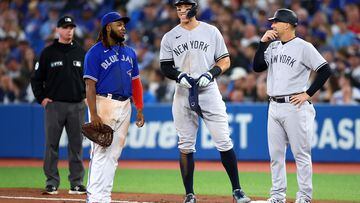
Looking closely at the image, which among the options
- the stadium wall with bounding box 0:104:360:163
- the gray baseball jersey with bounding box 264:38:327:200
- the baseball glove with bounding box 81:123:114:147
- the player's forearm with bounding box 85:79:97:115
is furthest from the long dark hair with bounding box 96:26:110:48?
the stadium wall with bounding box 0:104:360:163

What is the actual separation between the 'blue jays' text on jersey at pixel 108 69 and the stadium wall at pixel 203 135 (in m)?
6.96

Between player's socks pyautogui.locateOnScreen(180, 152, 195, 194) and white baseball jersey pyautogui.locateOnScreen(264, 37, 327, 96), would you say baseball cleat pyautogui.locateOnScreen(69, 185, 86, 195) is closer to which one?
player's socks pyautogui.locateOnScreen(180, 152, 195, 194)

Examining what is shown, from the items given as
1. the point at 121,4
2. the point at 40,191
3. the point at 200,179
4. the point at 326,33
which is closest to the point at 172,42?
the point at 40,191

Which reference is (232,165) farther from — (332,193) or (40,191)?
(40,191)

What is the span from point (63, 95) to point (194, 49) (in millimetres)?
A: 2441

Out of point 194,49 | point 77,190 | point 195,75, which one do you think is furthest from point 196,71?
point 77,190

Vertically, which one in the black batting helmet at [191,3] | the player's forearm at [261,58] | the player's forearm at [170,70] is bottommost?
the player's forearm at [170,70]

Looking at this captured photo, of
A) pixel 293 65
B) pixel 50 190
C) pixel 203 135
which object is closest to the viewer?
pixel 293 65

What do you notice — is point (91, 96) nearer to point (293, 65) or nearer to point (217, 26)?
point (293, 65)

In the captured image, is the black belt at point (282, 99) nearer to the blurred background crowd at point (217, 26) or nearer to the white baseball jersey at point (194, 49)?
the white baseball jersey at point (194, 49)

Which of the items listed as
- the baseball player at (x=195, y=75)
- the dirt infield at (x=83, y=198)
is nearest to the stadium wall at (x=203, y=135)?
the dirt infield at (x=83, y=198)

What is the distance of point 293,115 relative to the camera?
27.8 ft

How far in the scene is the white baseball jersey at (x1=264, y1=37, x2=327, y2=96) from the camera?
850 cm

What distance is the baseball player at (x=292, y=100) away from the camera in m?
8.49
